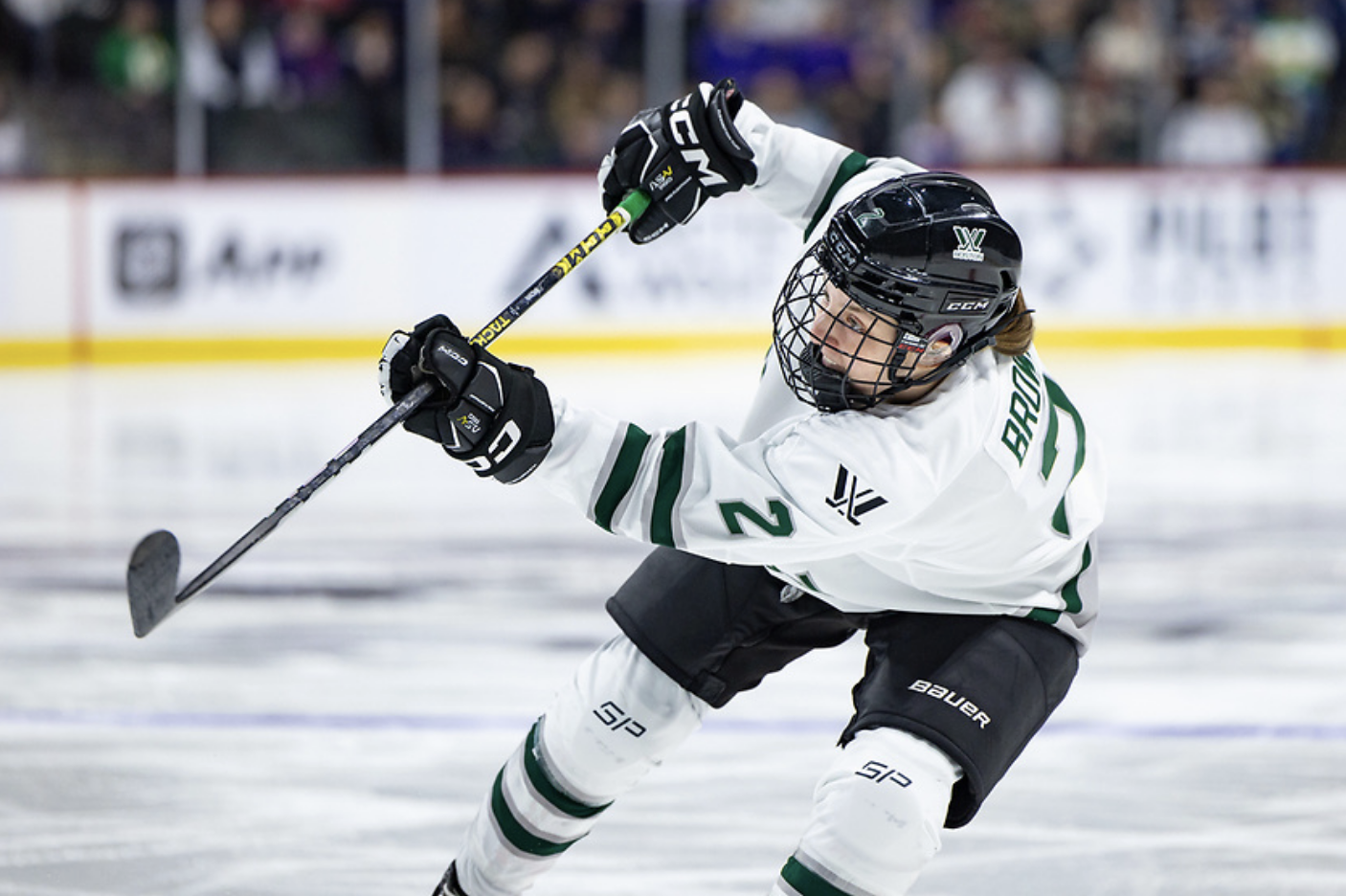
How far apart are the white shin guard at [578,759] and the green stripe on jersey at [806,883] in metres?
0.38

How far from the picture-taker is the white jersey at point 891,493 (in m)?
2.12

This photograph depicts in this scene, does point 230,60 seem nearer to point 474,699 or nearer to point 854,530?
point 474,699

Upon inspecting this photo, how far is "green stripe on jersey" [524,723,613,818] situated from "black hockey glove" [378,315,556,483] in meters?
0.47

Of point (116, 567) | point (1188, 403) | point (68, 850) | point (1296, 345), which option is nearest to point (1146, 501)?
point (1188, 403)

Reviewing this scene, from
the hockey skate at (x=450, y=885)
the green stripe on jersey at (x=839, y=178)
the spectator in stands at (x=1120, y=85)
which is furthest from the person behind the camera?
the spectator in stands at (x=1120, y=85)

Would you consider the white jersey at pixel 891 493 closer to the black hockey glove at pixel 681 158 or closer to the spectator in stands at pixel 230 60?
the black hockey glove at pixel 681 158

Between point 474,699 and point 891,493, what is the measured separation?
176 cm

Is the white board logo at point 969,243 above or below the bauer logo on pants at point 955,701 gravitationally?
above

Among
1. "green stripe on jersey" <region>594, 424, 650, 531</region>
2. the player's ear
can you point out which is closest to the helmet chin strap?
the player's ear

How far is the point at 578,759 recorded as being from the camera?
2.44 m

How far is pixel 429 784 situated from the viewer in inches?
126

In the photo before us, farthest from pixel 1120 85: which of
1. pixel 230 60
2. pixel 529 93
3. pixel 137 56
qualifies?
pixel 137 56

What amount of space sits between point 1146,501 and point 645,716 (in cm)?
366

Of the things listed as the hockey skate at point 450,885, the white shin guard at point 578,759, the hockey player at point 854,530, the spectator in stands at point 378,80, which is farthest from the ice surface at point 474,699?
the spectator in stands at point 378,80
